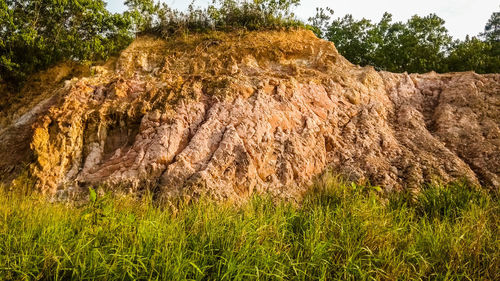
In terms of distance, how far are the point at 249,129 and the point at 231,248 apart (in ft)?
10.6

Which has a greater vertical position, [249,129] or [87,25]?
[87,25]

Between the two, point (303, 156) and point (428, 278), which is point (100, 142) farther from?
point (428, 278)

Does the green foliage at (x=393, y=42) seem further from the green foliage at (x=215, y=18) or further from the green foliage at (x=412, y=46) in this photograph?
the green foliage at (x=215, y=18)

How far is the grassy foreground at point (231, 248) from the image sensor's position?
237cm

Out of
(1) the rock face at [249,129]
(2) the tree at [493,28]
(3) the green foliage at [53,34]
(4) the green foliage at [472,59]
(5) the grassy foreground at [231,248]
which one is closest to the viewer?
(5) the grassy foreground at [231,248]

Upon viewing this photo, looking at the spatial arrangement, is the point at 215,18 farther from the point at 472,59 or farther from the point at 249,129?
the point at 472,59

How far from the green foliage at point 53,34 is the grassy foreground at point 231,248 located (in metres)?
7.44

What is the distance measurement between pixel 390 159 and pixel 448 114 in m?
2.40

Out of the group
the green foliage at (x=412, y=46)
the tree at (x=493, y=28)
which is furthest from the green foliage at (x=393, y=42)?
the tree at (x=493, y=28)

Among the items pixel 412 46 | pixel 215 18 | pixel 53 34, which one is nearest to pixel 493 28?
pixel 412 46

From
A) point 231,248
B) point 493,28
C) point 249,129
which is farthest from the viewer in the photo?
point 493,28

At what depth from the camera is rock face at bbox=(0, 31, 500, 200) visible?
5.19 m

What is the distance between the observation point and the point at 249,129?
574cm

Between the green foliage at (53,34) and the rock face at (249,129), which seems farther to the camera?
the green foliage at (53,34)
